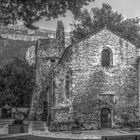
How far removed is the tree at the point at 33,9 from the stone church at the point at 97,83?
399 inches

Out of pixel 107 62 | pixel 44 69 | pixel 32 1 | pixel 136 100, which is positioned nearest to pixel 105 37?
pixel 107 62

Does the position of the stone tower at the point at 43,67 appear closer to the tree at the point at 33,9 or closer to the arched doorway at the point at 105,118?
the arched doorway at the point at 105,118

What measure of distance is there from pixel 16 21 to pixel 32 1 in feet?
6.67

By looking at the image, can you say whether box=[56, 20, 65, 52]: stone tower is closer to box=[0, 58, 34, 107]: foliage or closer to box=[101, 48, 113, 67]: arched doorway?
box=[101, 48, 113, 67]: arched doorway

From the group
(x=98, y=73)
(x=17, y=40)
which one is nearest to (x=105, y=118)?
(x=98, y=73)

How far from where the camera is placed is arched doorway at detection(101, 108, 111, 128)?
76.8 feet

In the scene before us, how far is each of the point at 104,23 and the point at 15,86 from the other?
19.3 meters

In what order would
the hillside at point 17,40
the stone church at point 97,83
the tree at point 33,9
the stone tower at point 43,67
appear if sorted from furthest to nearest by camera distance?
the hillside at point 17,40 < the stone tower at point 43,67 < the stone church at point 97,83 < the tree at point 33,9

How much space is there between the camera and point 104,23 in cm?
3766

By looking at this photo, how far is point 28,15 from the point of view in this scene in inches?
Result: 553

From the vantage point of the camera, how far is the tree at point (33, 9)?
13.1 meters

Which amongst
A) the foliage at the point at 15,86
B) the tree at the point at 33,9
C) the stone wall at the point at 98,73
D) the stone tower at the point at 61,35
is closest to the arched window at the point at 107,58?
the stone wall at the point at 98,73

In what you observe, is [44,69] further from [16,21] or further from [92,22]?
[16,21]

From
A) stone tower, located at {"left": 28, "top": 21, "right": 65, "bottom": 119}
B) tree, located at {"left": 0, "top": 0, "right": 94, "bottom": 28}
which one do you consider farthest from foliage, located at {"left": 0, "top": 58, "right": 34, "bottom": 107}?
tree, located at {"left": 0, "top": 0, "right": 94, "bottom": 28}
